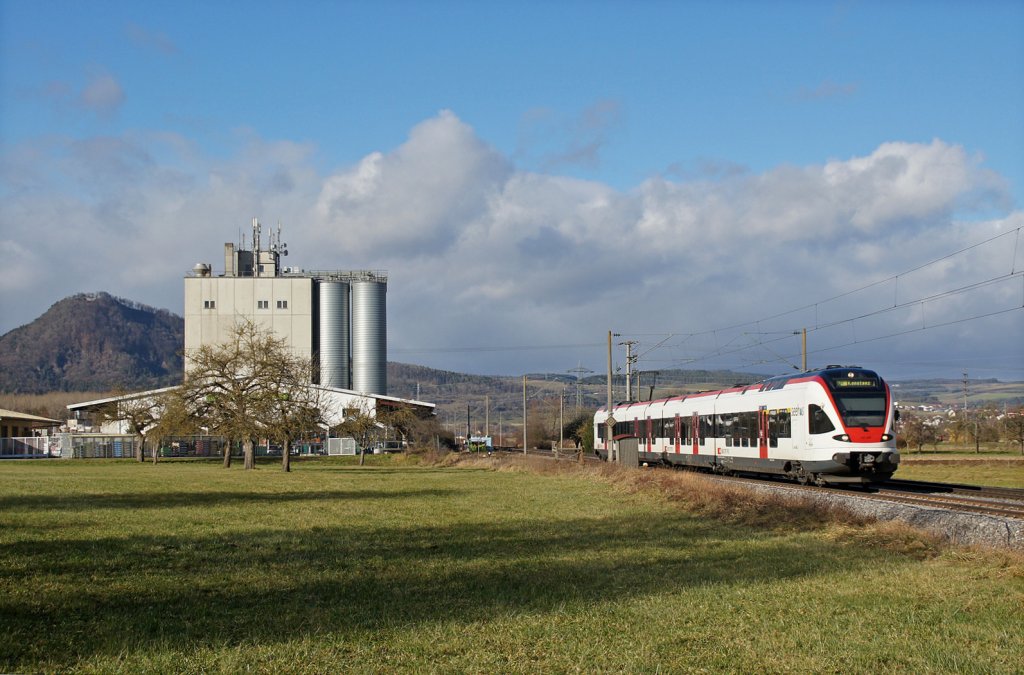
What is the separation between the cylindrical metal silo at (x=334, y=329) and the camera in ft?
340

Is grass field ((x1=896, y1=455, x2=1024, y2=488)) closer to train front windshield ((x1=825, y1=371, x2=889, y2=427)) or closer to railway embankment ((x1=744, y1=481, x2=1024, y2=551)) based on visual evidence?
train front windshield ((x1=825, y1=371, x2=889, y2=427))

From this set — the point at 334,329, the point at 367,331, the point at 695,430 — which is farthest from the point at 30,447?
the point at 695,430

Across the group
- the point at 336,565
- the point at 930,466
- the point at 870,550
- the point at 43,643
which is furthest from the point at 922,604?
the point at 930,466

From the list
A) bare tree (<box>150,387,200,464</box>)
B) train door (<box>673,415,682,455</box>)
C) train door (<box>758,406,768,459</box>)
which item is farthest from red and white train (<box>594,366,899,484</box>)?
bare tree (<box>150,387,200,464</box>)

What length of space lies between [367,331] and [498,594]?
3748 inches

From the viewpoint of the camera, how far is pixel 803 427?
29938 mm

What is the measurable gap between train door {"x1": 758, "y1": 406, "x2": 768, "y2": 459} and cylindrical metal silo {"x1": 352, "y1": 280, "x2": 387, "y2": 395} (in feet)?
244

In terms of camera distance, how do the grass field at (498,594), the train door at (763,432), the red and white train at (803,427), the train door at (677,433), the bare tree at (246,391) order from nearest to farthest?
the grass field at (498,594) → the red and white train at (803,427) → the train door at (763,432) → the train door at (677,433) → the bare tree at (246,391)

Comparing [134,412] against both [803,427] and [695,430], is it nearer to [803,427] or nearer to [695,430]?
[695,430]

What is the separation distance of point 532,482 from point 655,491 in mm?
11161

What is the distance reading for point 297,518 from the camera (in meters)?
21.2

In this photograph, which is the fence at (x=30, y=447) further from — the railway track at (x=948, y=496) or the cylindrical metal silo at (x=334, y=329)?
the railway track at (x=948, y=496)

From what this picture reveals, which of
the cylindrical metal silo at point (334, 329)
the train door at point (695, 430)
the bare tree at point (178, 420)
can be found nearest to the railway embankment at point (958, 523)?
the train door at point (695, 430)

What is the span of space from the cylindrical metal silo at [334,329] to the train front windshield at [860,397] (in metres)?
79.4
